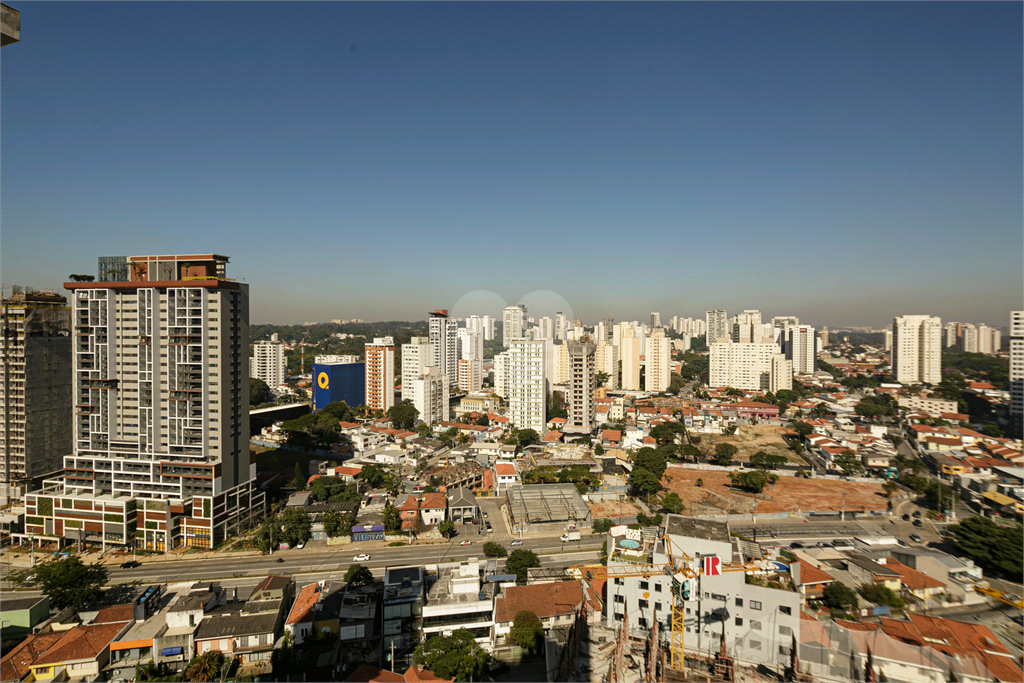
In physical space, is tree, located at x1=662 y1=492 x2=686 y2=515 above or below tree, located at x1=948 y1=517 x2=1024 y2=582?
below

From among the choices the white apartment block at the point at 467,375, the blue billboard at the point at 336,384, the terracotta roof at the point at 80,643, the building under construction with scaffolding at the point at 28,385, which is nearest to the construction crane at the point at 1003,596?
the terracotta roof at the point at 80,643

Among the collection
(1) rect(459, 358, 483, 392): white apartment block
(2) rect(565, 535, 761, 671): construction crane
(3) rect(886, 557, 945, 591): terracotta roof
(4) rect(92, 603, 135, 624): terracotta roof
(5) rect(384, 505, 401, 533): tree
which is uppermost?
(1) rect(459, 358, 483, 392): white apartment block

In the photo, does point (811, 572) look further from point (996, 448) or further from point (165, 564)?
point (996, 448)

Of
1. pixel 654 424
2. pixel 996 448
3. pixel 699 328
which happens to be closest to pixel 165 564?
pixel 654 424

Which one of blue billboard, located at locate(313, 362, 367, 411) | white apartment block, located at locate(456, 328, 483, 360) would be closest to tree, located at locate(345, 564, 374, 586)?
blue billboard, located at locate(313, 362, 367, 411)

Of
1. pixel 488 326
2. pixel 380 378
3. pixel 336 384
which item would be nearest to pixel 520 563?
pixel 336 384

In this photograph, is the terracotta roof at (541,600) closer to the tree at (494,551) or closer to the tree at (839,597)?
the tree at (494,551)

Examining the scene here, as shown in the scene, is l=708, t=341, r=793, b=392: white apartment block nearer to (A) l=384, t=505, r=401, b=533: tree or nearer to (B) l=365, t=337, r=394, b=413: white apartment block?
(B) l=365, t=337, r=394, b=413: white apartment block
